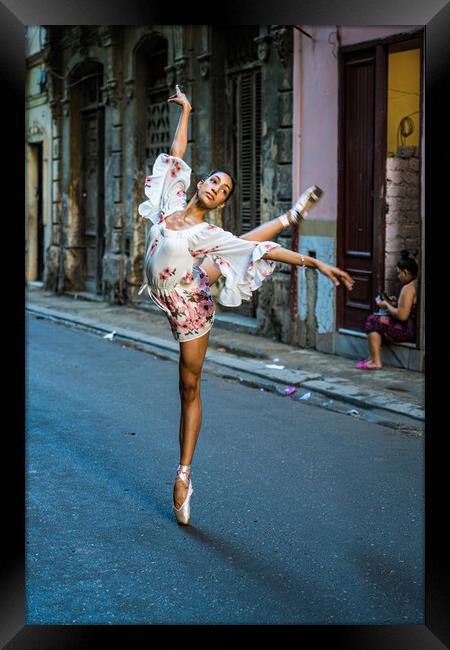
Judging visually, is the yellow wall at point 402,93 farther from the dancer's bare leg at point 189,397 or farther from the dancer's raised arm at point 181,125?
the dancer's bare leg at point 189,397

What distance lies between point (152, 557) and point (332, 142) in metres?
7.93

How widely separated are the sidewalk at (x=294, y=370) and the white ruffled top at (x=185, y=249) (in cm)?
341

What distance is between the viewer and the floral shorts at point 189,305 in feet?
17.5

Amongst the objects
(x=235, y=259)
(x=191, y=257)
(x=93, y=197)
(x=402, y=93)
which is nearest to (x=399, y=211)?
(x=402, y=93)

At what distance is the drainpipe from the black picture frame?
902 centimetres

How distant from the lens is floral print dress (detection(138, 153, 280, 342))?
4969 mm

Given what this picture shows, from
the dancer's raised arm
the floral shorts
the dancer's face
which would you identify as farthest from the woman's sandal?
the dancer's face

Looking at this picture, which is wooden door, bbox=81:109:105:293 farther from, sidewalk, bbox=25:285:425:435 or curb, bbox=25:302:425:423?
curb, bbox=25:302:425:423

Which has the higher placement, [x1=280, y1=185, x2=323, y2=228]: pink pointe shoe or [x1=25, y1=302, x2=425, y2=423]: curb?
[x1=280, y1=185, x2=323, y2=228]: pink pointe shoe

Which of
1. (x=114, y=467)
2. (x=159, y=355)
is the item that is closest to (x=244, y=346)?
(x=159, y=355)

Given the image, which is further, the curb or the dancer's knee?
the curb

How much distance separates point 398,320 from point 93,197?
11537 mm

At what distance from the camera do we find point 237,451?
285 inches
